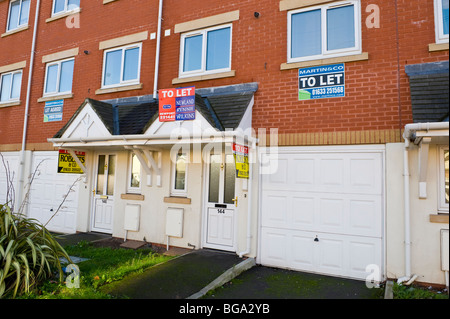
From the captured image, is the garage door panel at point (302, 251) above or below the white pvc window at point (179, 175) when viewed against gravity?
below

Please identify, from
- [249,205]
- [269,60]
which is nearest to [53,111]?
[269,60]

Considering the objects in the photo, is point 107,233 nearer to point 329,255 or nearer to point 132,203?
point 132,203

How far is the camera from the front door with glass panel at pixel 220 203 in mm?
7055

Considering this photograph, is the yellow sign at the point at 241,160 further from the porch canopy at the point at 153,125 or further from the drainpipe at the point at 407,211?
the drainpipe at the point at 407,211

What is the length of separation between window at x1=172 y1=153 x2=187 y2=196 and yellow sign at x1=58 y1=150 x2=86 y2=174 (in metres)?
3.02

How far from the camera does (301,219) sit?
6.32m

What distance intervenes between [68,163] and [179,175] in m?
3.24

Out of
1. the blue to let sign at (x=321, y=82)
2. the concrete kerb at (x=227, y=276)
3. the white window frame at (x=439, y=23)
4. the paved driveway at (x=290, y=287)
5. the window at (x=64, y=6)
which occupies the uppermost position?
the window at (x=64, y=6)

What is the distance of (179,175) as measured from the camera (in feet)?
25.7

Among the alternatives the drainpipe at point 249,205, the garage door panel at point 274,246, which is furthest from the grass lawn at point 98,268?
the garage door panel at point 274,246

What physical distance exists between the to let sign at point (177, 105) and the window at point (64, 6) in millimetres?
5693

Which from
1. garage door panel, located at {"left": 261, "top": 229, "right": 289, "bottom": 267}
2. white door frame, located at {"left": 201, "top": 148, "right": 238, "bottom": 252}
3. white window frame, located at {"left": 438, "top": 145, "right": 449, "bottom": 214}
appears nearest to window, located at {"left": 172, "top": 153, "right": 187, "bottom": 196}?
white door frame, located at {"left": 201, "top": 148, "right": 238, "bottom": 252}

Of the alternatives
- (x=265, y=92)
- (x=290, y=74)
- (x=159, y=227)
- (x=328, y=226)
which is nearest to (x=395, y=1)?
(x=290, y=74)
